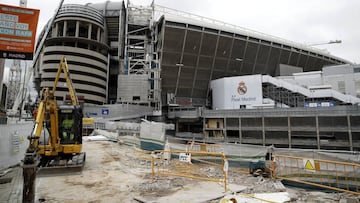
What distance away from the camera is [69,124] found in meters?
9.96

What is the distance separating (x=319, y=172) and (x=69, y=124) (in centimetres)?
1091

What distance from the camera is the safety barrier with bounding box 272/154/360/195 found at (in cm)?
716

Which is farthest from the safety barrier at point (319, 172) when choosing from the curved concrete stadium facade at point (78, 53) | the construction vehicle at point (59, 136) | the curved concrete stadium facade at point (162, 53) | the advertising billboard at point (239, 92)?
the curved concrete stadium facade at point (78, 53)

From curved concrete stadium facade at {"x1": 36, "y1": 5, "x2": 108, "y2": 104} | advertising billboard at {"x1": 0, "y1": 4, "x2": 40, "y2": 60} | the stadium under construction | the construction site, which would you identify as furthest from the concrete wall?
curved concrete stadium facade at {"x1": 36, "y1": 5, "x2": 108, "y2": 104}

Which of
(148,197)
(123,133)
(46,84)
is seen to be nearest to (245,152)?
(148,197)

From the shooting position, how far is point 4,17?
277 inches

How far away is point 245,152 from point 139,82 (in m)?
41.4

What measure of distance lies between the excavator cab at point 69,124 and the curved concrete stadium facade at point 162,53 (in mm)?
36714

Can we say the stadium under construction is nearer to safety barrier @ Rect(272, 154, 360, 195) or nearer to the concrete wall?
safety barrier @ Rect(272, 154, 360, 195)

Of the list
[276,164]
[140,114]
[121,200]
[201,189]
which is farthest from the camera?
[140,114]

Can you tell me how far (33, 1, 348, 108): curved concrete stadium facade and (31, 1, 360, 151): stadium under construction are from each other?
0.24 m

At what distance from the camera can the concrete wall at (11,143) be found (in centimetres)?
861

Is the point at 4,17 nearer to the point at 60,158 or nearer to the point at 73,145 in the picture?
the point at 73,145

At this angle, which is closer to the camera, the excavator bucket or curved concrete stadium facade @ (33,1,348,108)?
the excavator bucket
